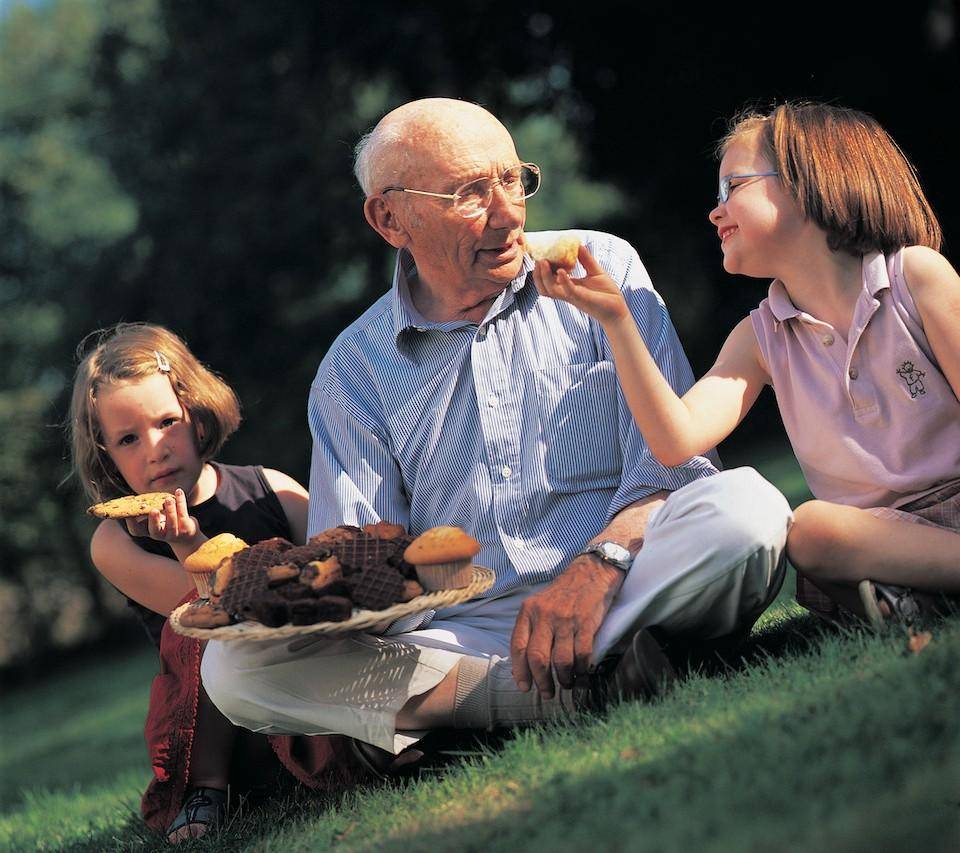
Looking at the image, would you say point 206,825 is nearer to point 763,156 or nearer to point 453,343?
point 453,343

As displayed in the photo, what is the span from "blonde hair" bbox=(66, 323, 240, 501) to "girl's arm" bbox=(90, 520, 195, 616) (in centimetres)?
21

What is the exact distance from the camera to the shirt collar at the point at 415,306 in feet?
14.0

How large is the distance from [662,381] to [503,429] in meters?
0.63

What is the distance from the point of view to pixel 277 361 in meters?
17.6

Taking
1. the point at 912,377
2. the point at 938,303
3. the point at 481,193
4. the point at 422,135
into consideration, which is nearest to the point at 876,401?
the point at 912,377

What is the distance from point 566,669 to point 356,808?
76cm

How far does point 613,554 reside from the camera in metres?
3.69

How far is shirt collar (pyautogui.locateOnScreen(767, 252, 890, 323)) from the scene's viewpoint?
3.66 meters

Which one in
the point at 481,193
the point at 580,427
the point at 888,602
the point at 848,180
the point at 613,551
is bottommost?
the point at 888,602

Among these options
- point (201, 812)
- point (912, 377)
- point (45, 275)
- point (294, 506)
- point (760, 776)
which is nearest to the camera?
point (760, 776)

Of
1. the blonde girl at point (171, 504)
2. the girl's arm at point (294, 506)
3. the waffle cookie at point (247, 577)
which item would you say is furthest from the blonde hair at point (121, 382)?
the waffle cookie at point (247, 577)

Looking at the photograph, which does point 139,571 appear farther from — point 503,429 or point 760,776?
point 760,776

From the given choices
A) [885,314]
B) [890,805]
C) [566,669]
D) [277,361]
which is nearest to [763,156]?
[885,314]

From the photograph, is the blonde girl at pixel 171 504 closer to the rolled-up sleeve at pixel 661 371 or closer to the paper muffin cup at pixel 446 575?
the paper muffin cup at pixel 446 575
